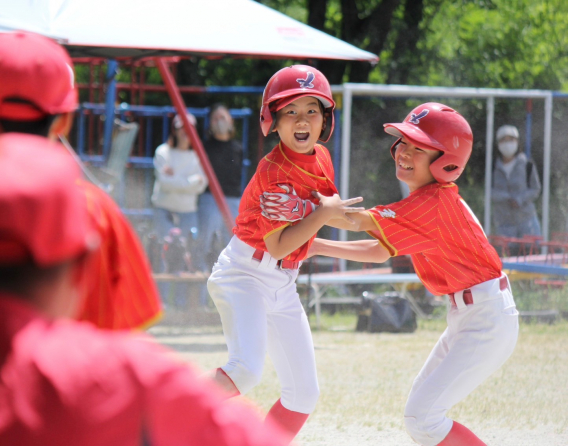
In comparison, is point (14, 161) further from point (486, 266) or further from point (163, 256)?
point (163, 256)

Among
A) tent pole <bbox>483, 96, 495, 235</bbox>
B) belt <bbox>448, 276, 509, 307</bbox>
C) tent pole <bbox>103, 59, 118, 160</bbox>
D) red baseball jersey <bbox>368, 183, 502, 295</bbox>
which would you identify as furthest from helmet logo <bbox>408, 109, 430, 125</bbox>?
tent pole <bbox>103, 59, 118, 160</bbox>

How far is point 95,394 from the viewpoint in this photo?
123 centimetres

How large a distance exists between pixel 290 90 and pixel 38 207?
8.73ft

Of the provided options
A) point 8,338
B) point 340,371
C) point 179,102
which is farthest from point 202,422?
point 179,102

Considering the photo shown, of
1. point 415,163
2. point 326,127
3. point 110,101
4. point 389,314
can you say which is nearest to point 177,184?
point 110,101

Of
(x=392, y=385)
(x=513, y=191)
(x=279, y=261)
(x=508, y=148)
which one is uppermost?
(x=279, y=261)

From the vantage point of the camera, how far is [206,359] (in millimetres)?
7008

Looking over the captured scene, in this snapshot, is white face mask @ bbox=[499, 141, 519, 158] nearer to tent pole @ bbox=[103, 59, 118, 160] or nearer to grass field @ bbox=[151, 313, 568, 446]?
grass field @ bbox=[151, 313, 568, 446]

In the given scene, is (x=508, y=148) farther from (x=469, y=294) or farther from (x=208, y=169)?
(x=469, y=294)

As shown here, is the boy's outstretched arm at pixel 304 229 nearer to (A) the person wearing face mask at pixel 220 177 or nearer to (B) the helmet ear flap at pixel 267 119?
(B) the helmet ear flap at pixel 267 119

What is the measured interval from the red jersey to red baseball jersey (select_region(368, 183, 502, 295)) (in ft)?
5.65

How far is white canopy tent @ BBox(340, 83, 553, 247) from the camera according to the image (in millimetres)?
9852

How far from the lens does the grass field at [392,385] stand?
4941 mm

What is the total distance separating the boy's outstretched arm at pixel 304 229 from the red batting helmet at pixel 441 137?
38 cm
